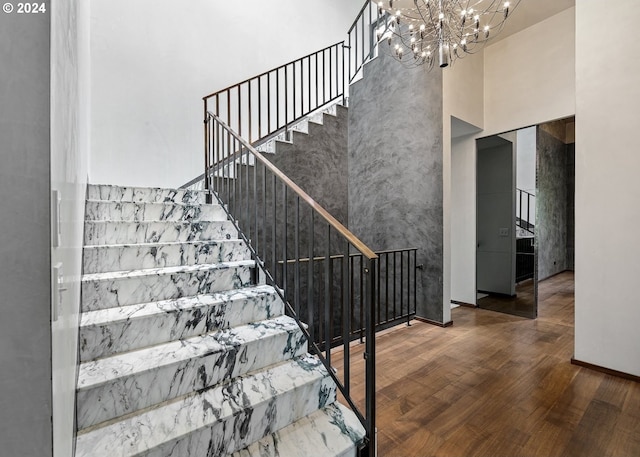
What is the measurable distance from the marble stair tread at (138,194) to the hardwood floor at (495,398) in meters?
2.23

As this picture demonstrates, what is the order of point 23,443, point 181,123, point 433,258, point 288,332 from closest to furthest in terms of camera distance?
point 23,443 → point 288,332 → point 433,258 → point 181,123

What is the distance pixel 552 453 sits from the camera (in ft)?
5.18

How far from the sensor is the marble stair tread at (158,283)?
1740 mm

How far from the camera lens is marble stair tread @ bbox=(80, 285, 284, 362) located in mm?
1516

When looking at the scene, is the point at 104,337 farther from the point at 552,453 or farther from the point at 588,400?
the point at 588,400

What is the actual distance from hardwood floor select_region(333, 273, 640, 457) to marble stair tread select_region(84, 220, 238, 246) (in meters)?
1.59

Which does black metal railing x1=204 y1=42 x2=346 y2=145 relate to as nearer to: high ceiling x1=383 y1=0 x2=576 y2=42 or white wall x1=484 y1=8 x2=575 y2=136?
high ceiling x1=383 y1=0 x2=576 y2=42

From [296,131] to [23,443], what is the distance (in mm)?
4006

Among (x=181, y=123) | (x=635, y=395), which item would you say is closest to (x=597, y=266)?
(x=635, y=395)

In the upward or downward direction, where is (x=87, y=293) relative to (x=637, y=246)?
downward

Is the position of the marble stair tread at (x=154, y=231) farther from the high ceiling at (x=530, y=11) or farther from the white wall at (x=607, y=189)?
the high ceiling at (x=530, y=11)

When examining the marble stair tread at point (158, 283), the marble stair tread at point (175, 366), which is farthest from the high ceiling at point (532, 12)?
the marble stair tread at point (175, 366)

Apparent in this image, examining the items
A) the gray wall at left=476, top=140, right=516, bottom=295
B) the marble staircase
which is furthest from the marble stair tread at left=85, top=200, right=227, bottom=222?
the gray wall at left=476, top=140, right=516, bottom=295

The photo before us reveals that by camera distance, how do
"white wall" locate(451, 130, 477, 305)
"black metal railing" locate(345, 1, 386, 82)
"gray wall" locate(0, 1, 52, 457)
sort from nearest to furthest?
"gray wall" locate(0, 1, 52, 457)
"white wall" locate(451, 130, 477, 305)
"black metal railing" locate(345, 1, 386, 82)
